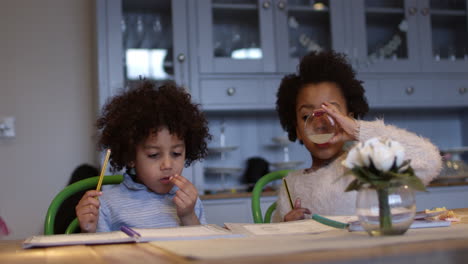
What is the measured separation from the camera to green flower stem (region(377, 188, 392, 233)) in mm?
820

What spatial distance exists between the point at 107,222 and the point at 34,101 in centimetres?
154

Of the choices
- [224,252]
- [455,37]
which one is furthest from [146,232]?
[455,37]

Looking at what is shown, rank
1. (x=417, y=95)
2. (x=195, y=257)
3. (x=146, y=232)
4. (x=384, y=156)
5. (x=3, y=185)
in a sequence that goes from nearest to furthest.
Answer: (x=195, y=257)
(x=384, y=156)
(x=146, y=232)
(x=3, y=185)
(x=417, y=95)

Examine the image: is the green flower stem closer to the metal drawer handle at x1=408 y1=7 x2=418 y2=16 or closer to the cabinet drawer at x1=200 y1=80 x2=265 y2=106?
the cabinet drawer at x1=200 y1=80 x2=265 y2=106

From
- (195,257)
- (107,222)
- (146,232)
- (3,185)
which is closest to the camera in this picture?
(195,257)

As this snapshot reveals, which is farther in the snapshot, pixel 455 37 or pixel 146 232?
pixel 455 37

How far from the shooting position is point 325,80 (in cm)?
168

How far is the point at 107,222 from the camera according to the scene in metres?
1.39

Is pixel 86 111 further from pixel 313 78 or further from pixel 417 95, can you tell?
pixel 417 95

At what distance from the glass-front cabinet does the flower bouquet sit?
188 centimetres

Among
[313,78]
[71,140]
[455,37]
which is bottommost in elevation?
[71,140]

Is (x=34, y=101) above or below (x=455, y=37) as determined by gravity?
below

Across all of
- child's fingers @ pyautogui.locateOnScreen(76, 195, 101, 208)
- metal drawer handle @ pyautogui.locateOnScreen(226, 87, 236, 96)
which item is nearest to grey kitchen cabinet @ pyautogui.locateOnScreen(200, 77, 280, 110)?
metal drawer handle @ pyautogui.locateOnScreen(226, 87, 236, 96)

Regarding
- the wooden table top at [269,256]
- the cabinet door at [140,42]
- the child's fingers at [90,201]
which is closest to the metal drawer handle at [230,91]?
the cabinet door at [140,42]
